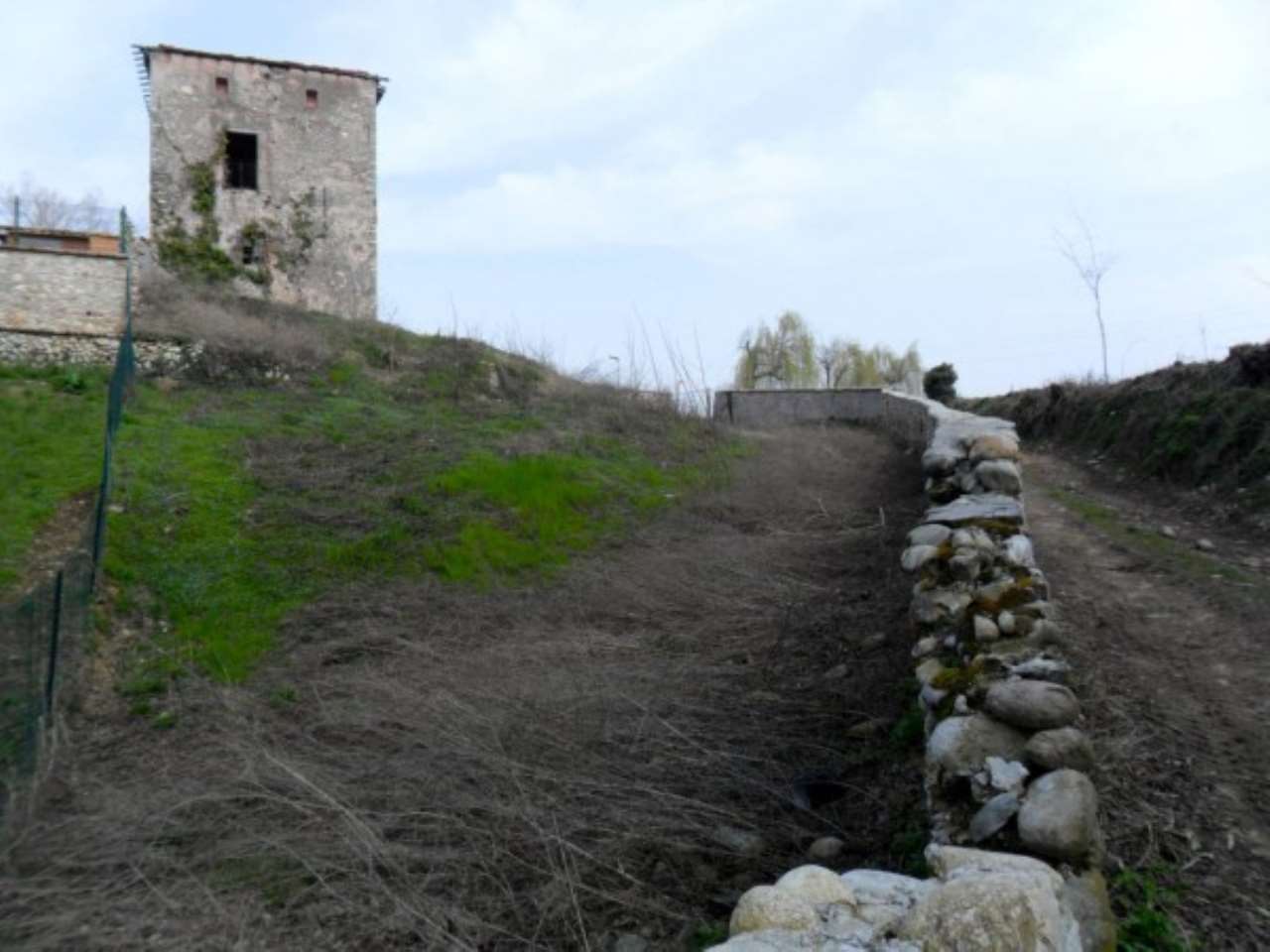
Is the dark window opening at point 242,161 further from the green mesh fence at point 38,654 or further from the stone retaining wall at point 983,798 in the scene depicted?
the stone retaining wall at point 983,798

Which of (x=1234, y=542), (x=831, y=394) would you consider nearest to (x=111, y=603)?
(x=1234, y=542)

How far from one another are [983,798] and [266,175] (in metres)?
23.3

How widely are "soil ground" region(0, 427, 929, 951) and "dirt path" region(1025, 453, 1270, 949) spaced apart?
33.8 inches

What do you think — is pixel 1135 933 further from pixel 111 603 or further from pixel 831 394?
pixel 831 394

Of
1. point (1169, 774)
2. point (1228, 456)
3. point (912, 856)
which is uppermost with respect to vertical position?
point (1228, 456)

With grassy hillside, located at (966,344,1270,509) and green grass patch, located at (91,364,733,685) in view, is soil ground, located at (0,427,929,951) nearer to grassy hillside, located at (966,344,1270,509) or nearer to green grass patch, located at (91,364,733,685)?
green grass patch, located at (91,364,733,685)

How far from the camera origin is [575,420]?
15.7m

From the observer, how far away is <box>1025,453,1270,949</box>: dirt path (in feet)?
10.7

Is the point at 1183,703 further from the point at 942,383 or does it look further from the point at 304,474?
the point at 942,383

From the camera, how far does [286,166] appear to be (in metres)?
23.2

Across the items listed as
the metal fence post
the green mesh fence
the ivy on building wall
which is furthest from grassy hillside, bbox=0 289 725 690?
the ivy on building wall

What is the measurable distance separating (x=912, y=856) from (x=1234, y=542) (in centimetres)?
545

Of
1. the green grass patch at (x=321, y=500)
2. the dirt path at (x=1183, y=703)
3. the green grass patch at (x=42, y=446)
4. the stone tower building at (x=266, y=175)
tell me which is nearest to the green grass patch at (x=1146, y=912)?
the dirt path at (x=1183, y=703)

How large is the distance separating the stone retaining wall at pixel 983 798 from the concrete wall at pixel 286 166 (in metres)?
20.1
